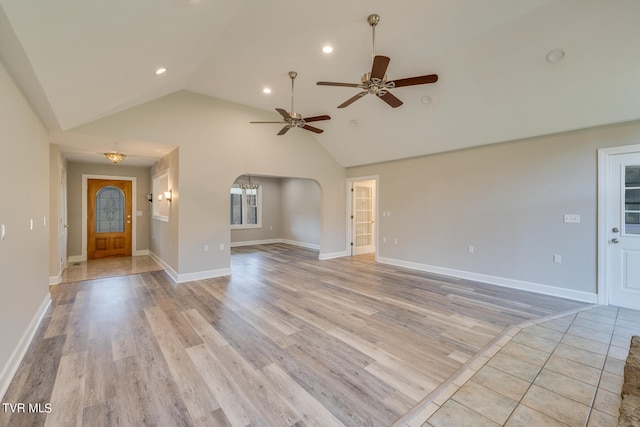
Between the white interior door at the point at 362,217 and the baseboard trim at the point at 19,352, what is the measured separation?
635 centimetres

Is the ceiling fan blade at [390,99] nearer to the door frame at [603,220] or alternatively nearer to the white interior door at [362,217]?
the door frame at [603,220]

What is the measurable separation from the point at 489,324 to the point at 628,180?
9.74 feet

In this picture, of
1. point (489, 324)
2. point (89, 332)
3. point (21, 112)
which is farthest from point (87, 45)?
point (489, 324)

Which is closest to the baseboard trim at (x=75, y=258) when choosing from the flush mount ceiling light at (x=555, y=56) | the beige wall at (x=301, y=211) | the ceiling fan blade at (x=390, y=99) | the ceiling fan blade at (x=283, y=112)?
the beige wall at (x=301, y=211)

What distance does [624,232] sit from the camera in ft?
12.6

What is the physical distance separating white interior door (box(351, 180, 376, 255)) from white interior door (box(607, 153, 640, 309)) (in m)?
5.06

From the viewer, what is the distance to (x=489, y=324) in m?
3.27

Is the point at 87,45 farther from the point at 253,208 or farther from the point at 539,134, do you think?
the point at 253,208

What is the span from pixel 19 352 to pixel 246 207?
24.6ft

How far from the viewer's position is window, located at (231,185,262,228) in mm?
9695

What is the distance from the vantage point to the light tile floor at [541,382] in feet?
6.04

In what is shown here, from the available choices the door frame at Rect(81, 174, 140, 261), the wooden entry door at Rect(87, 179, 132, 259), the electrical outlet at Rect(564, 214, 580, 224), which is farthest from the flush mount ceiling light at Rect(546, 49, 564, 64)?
the wooden entry door at Rect(87, 179, 132, 259)

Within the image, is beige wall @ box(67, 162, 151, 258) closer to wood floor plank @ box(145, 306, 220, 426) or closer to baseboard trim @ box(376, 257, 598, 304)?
wood floor plank @ box(145, 306, 220, 426)

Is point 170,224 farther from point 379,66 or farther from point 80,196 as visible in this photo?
point 379,66
